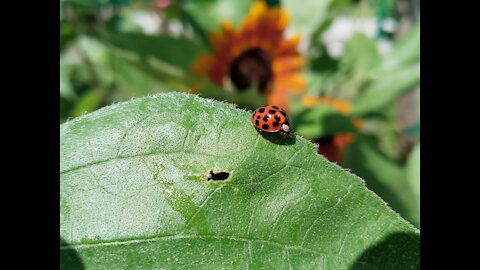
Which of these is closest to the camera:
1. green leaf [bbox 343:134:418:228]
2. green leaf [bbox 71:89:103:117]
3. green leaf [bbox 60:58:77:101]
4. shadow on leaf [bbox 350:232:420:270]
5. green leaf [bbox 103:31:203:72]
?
shadow on leaf [bbox 350:232:420:270]

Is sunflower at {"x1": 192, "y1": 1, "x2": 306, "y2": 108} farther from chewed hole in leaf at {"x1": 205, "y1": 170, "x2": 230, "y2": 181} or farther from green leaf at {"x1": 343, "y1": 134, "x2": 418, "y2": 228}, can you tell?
chewed hole in leaf at {"x1": 205, "y1": 170, "x2": 230, "y2": 181}

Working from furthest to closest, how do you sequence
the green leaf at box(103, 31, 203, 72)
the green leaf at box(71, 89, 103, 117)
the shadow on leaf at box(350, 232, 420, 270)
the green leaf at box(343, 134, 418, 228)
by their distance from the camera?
the green leaf at box(71, 89, 103, 117) < the green leaf at box(103, 31, 203, 72) < the green leaf at box(343, 134, 418, 228) < the shadow on leaf at box(350, 232, 420, 270)

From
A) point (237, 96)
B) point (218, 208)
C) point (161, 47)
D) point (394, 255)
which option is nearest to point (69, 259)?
point (218, 208)

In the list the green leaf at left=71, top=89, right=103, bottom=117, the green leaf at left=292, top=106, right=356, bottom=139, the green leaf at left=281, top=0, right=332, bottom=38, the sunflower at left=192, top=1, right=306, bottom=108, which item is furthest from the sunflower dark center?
the green leaf at left=71, top=89, right=103, bottom=117

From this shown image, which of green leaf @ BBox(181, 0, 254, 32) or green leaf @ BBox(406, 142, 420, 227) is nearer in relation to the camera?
green leaf @ BBox(406, 142, 420, 227)

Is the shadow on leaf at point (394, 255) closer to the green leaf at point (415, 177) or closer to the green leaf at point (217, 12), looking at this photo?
the green leaf at point (415, 177)

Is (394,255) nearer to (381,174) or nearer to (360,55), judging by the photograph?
(381,174)

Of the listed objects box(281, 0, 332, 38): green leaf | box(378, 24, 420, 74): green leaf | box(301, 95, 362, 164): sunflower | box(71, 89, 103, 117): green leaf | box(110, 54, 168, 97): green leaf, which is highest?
box(281, 0, 332, 38): green leaf
